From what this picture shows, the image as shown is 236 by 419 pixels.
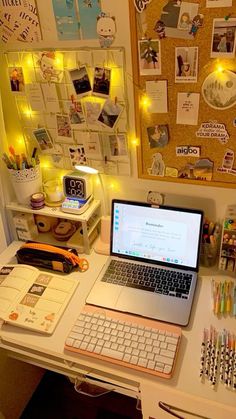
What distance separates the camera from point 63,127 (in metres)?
1.31

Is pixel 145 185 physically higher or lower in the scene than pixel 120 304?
higher

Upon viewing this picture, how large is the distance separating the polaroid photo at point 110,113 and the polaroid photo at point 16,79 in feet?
1.03

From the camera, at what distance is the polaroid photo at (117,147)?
1.26 metres

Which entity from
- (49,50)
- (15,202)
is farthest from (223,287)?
(49,50)

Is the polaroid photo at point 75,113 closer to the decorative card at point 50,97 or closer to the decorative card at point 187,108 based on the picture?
the decorative card at point 50,97

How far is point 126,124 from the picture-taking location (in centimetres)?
123

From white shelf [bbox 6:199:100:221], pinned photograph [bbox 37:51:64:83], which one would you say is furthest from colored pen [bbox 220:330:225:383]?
pinned photograph [bbox 37:51:64:83]

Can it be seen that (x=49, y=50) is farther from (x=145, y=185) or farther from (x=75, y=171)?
(x=145, y=185)

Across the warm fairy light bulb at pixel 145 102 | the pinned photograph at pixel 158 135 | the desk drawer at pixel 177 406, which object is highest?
the warm fairy light bulb at pixel 145 102

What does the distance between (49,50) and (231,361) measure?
3.62ft

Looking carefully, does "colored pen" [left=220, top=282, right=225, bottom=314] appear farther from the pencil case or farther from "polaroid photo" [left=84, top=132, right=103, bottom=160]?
"polaroid photo" [left=84, top=132, right=103, bottom=160]

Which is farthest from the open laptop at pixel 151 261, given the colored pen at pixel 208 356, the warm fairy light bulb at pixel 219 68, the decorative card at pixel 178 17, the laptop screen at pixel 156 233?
the decorative card at pixel 178 17

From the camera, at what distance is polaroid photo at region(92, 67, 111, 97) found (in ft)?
3.79

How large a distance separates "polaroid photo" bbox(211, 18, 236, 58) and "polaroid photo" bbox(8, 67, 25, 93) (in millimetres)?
665
